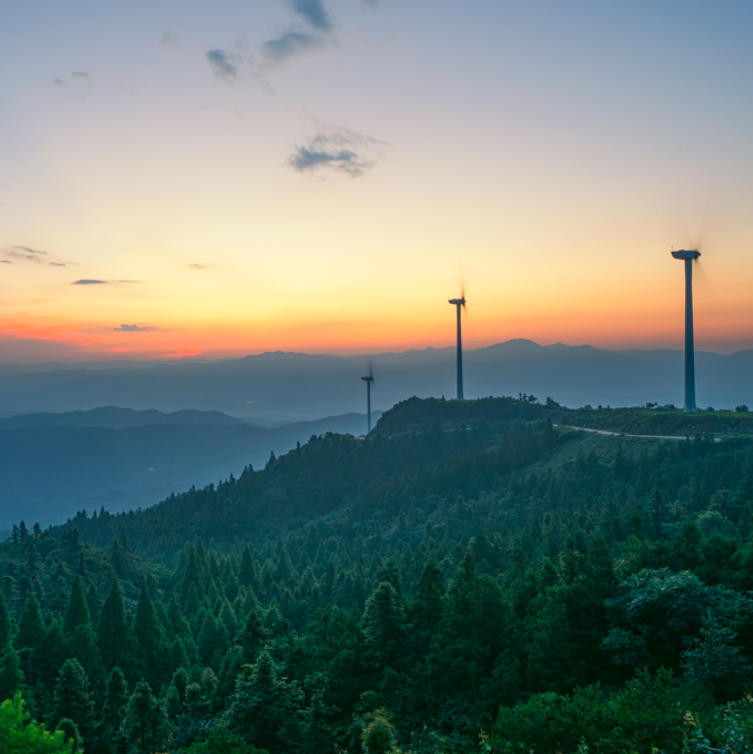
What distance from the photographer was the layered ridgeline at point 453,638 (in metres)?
34.2

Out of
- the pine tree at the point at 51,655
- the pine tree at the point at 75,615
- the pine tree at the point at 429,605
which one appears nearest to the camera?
the pine tree at the point at 429,605

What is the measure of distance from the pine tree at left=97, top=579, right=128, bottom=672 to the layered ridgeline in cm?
22

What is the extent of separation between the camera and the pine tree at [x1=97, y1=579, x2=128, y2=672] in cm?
7400

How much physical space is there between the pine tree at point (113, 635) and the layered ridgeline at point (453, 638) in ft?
0.73

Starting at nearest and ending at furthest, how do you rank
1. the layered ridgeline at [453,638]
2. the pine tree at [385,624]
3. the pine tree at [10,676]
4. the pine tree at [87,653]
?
the layered ridgeline at [453,638], the pine tree at [385,624], the pine tree at [10,676], the pine tree at [87,653]

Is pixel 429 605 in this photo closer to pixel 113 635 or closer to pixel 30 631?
pixel 113 635

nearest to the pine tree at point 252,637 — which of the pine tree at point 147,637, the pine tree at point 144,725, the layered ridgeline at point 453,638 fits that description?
the layered ridgeline at point 453,638

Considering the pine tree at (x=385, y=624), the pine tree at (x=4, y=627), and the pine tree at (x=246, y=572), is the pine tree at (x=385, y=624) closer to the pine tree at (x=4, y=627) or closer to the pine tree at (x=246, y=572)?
the pine tree at (x=4, y=627)

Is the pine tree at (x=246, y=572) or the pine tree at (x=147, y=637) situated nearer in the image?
the pine tree at (x=147, y=637)

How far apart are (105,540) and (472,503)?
118 m

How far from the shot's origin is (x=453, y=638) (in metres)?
49.0

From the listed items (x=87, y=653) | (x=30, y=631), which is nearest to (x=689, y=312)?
(x=87, y=653)

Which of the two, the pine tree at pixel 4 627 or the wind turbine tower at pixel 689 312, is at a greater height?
the wind turbine tower at pixel 689 312

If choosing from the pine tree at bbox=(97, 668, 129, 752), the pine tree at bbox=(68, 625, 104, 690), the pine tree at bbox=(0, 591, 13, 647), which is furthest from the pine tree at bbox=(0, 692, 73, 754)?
the pine tree at bbox=(0, 591, 13, 647)
